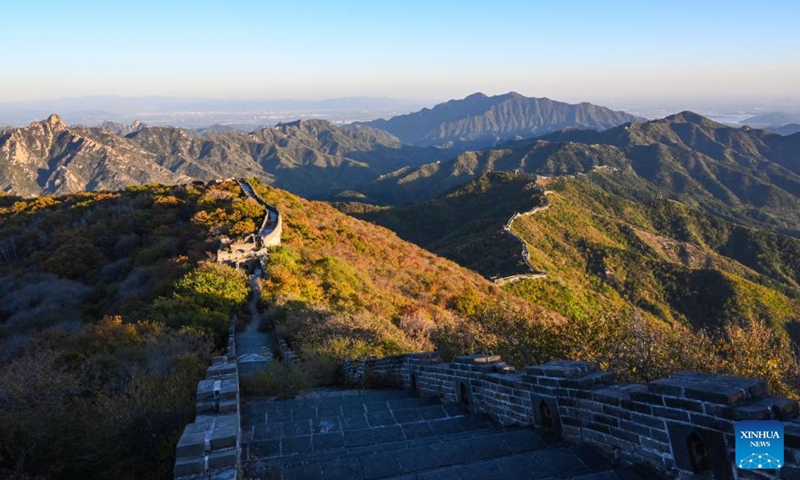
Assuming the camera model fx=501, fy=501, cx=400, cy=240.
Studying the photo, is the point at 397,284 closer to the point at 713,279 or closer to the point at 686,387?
the point at 686,387

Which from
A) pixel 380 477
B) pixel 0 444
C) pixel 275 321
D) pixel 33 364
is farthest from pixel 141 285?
pixel 380 477

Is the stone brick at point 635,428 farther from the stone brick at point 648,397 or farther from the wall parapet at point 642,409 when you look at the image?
the stone brick at point 648,397

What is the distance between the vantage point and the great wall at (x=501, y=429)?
11.5 ft

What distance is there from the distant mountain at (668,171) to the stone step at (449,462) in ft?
393

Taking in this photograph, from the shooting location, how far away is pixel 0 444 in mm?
4801

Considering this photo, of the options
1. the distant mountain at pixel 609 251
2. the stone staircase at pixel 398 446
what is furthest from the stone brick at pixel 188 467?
the distant mountain at pixel 609 251

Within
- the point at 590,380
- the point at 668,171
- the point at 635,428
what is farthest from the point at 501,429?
the point at 668,171

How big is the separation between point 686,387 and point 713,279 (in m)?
52.3

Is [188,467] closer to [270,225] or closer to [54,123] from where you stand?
[270,225]

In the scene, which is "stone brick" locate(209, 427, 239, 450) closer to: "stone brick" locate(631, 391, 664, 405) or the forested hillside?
the forested hillside

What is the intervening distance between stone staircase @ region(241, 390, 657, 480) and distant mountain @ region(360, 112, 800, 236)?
386 feet

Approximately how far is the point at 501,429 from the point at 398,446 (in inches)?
50.7

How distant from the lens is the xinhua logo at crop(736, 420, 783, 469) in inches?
121

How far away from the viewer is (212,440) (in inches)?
164
